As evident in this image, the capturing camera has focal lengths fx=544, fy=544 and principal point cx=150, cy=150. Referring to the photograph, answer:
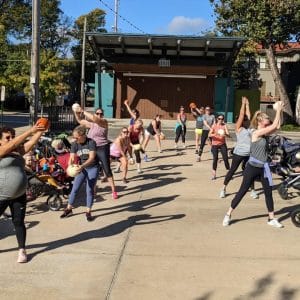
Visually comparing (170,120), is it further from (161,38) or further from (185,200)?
(185,200)

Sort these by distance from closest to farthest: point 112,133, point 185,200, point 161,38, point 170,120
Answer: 1. point 185,200
2. point 112,133
3. point 161,38
4. point 170,120

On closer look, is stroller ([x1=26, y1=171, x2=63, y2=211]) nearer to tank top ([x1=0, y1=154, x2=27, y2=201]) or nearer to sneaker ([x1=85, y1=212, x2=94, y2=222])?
sneaker ([x1=85, y1=212, x2=94, y2=222])

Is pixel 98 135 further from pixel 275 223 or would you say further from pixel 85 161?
pixel 275 223

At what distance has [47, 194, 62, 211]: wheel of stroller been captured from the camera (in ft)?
29.0

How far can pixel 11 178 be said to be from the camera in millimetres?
6000

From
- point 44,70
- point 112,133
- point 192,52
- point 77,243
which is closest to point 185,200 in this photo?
point 77,243

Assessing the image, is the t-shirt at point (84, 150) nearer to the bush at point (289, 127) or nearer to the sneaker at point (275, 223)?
the sneaker at point (275, 223)

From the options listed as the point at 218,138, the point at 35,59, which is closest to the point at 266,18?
the point at 35,59

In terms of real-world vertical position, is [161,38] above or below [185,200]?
above

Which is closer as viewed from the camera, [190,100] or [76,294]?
[76,294]

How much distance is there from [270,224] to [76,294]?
374 cm

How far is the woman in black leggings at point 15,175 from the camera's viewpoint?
588 cm

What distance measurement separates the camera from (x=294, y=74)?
51.0m

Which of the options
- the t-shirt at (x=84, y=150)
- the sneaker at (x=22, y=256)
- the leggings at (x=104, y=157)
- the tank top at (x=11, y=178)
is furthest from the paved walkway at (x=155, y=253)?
the t-shirt at (x=84, y=150)
